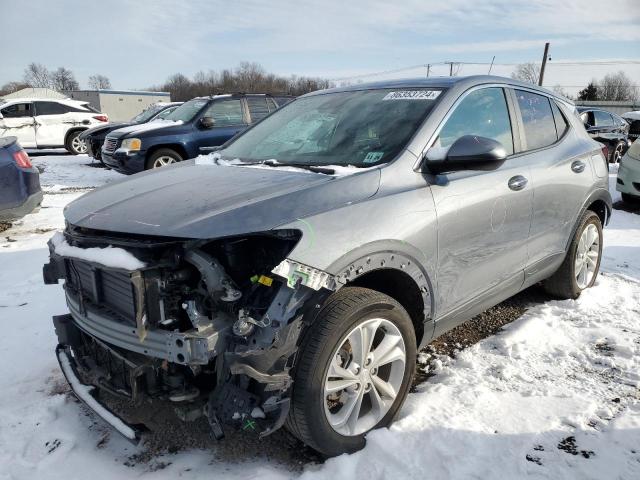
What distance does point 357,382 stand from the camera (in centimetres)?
242

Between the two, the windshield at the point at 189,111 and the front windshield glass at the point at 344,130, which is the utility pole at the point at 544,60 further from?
the front windshield glass at the point at 344,130

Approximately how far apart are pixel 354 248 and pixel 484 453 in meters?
1.18

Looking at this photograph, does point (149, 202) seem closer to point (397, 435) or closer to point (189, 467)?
point (189, 467)

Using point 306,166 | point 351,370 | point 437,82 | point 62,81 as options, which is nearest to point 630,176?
point 437,82

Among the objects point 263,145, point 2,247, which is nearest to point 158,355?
point 263,145

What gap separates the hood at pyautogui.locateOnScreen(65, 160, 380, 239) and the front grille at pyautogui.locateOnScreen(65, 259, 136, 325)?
0.66 feet

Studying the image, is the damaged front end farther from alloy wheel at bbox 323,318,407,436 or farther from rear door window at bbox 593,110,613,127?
rear door window at bbox 593,110,613,127

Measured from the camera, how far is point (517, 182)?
3.27 metres

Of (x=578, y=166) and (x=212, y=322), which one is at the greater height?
(x=578, y=166)

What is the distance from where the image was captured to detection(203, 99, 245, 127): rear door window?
964 cm

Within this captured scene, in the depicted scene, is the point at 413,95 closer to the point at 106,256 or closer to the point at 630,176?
the point at 106,256

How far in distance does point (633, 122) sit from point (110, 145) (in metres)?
16.5

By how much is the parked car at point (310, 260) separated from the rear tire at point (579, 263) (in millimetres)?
882

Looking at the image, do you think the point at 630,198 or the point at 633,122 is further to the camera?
the point at 633,122
